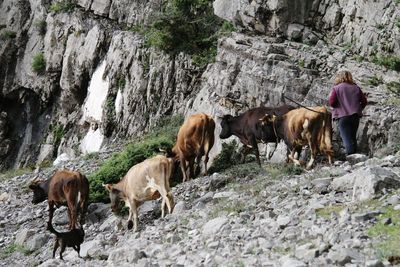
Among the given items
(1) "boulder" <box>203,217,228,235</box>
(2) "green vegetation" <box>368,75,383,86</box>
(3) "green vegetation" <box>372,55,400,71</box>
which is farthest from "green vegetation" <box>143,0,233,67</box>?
(1) "boulder" <box>203,217,228,235</box>

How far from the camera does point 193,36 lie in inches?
950

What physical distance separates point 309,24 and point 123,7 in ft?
42.8

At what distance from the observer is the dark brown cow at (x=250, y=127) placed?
1591 centimetres

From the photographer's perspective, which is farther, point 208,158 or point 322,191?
point 208,158

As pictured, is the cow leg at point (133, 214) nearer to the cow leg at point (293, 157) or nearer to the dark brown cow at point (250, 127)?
the cow leg at point (293, 157)

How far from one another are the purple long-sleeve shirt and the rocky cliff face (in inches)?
35.9

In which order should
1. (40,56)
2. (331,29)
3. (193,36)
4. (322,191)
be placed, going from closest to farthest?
1. (322,191)
2. (331,29)
3. (193,36)
4. (40,56)

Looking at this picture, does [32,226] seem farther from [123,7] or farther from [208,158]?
[123,7]

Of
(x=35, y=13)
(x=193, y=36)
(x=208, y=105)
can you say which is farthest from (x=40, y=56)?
(x=208, y=105)

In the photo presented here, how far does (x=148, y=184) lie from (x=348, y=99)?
480 cm

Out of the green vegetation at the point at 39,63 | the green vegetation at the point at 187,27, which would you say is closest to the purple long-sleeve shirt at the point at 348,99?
the green vegetation at the point at 187,27

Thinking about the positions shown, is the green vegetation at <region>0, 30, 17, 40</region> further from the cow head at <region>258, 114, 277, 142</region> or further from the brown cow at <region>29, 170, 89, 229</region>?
the cow head at <region>258, 114, 277, 142</region>

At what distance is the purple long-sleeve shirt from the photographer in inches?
548

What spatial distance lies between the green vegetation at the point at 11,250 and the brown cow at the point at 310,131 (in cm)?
626
